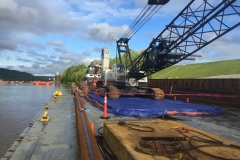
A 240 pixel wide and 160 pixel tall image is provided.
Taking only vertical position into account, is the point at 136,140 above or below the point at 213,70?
below

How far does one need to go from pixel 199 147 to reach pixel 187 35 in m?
12.6

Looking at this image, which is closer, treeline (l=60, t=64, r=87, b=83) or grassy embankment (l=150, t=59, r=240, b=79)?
grassy embankment (l=150, t=59, r=240, b=79)

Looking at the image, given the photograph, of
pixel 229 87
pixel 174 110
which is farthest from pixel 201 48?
pixel 174 110

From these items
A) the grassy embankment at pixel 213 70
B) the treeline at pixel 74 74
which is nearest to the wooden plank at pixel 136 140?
the grassy embankment at pixel 213 70

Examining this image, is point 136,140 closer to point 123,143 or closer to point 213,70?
point 123,143

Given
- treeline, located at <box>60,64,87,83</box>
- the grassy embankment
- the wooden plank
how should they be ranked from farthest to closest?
A: treeline, located at <box>60,64,87,83</box> → the grassy embankment → the wooden plank

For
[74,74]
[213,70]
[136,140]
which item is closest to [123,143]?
[136,140]

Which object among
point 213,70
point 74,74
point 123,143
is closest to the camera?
point 123,143

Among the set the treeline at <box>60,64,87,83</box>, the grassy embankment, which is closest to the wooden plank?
the grassy embankment

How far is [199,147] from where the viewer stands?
4.14 metres

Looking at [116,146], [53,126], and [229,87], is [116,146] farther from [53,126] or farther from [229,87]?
[229,87]

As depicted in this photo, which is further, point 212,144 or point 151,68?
point 151,68

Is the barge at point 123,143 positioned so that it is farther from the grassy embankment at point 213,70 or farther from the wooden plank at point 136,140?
the grassy embankment at point 213,70

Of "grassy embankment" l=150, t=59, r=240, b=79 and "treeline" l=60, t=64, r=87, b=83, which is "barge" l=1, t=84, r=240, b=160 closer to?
"grassy embankment" l=150, t=59, r=240, b=79
